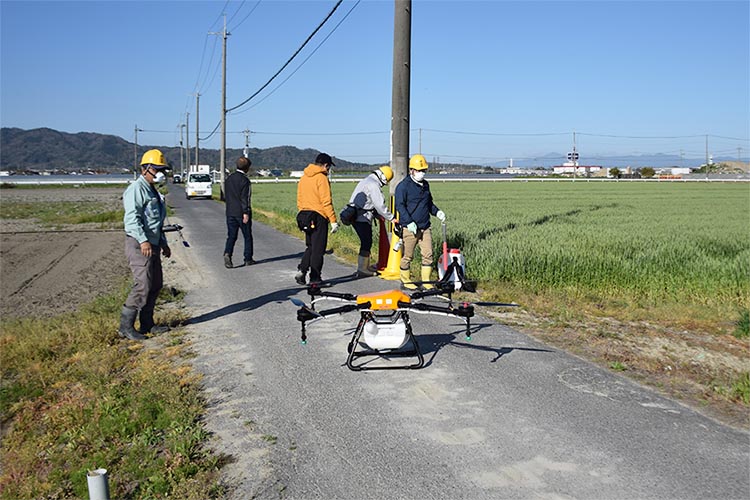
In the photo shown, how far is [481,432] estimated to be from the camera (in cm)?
483

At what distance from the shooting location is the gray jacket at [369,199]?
11.0 metres

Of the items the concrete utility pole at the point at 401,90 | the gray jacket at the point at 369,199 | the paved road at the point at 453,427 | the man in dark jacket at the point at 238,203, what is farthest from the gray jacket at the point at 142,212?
the concrete utility pole at the point at 401,90

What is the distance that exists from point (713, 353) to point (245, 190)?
8.62m

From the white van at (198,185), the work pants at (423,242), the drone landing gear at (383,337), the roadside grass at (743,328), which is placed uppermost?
the white van at (198,185)

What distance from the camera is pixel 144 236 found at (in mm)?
7359

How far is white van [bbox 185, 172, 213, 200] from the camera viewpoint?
48.4 meters

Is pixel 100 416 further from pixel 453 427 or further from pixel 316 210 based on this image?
pixel 316 210

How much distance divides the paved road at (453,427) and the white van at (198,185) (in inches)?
1666

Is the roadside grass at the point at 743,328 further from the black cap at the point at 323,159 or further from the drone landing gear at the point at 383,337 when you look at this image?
the black cap at the point at 323,159

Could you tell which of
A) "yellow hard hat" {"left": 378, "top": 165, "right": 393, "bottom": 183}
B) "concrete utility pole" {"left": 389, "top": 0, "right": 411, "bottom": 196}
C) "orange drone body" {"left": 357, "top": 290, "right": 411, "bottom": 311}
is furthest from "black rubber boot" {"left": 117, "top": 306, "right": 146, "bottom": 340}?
"concrete utility pole" {"left": 389, "top": 0, "right": 411, "bottom": 196}

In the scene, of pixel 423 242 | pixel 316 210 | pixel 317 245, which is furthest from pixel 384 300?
pixel 316 210

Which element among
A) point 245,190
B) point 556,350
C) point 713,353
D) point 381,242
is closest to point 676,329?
point 713,353

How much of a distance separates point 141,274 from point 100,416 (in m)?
2.43

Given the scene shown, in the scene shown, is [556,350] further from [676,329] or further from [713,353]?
[676,329]
